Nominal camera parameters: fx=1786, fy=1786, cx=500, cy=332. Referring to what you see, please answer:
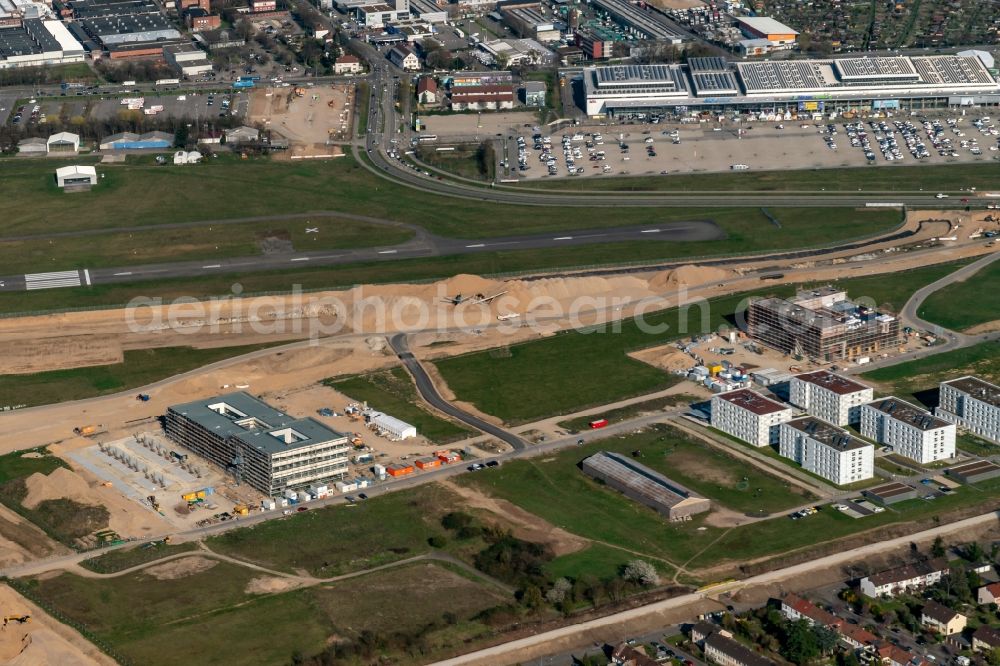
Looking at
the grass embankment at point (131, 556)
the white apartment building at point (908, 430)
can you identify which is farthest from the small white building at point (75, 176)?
the white apartment building at point (908, 430)

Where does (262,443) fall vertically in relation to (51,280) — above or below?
above

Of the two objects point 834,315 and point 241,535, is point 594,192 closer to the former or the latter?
point 834,315

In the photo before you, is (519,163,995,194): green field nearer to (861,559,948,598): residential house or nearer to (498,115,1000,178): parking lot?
(498,115,1000,178): parking lot

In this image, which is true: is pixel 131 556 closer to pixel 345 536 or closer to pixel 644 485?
pixel 345 536

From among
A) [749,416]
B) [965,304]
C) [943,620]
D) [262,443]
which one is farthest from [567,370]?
[943,620]

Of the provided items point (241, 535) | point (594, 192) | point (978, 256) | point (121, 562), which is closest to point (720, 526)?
point (241, 535)

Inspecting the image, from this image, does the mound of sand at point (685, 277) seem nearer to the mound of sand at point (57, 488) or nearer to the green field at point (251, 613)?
the green field at point (251, 613)
